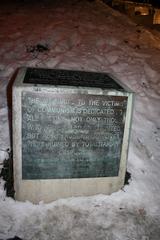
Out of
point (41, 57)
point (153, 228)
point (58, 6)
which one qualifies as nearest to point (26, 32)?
point (41, 57)

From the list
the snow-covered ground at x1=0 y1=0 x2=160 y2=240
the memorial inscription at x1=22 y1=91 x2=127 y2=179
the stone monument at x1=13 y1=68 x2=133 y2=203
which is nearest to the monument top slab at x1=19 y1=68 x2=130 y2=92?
the stone monument at x1=13 y1=68 x2=133 y2=203

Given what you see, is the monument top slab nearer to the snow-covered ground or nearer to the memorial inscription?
the memorial inscription

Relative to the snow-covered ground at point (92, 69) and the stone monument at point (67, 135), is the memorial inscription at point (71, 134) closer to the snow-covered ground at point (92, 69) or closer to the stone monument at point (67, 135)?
the stone monument at point (67, 135)

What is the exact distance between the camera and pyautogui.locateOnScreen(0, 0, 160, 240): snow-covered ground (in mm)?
2928

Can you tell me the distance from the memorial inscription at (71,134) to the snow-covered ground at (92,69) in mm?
462

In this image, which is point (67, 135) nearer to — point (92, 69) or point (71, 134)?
point (71, 134)

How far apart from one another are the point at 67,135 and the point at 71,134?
0.05 metres

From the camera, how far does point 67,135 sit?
121 inches

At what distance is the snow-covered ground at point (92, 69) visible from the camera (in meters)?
2.93

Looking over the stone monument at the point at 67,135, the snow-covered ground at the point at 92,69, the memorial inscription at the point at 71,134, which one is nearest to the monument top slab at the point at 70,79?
the stone monument at the point at 67,135

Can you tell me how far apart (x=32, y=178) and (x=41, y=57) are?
3906 mm

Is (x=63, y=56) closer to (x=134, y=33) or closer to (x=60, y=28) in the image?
(x=60, y=28)

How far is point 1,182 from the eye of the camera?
3385mm

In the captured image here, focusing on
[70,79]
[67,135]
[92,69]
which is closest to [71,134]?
[67,135]
